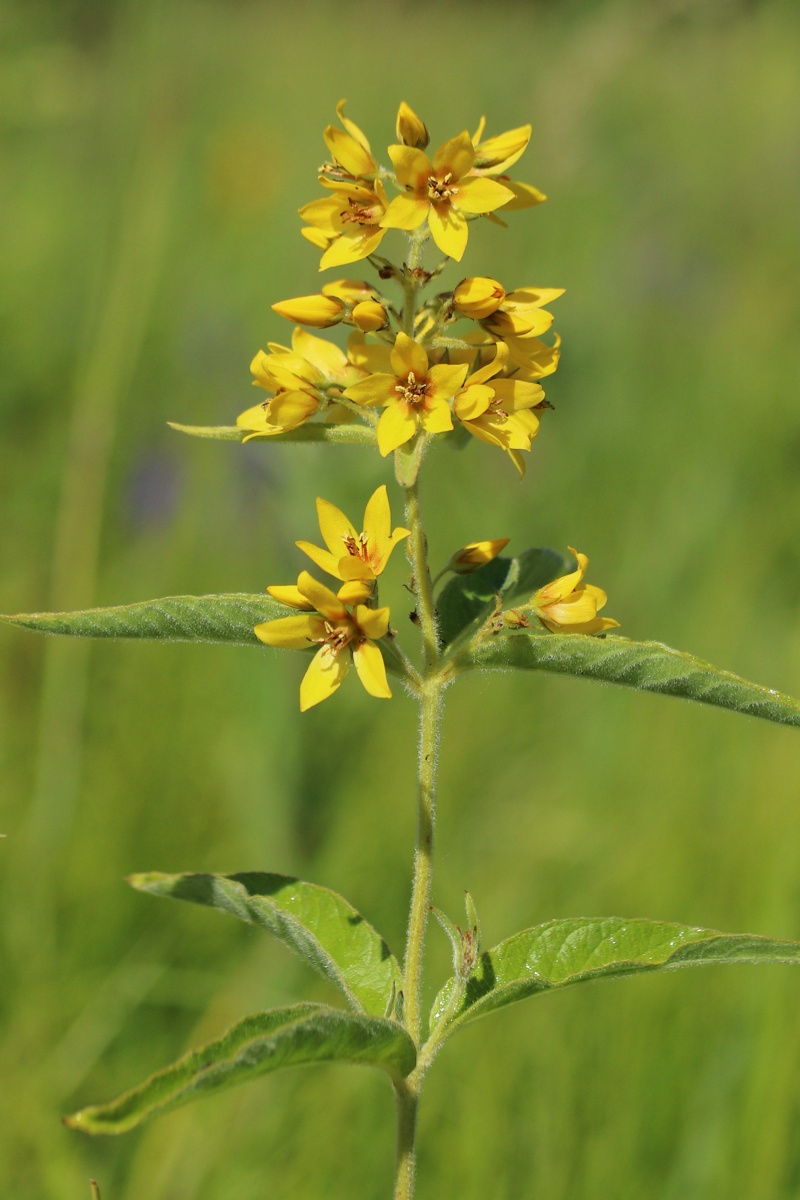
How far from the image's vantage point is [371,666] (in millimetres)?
1390

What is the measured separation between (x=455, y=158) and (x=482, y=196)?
0.06 m

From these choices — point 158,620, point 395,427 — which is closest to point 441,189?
point 395,427

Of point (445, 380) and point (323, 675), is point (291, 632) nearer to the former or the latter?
point (323, 675)

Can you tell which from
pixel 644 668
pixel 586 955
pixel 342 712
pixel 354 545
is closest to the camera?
pixel 644 668

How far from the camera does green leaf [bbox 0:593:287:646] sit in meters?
1.28

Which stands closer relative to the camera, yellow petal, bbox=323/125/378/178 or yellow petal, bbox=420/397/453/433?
yellow petal, bbox=420/397/453/433

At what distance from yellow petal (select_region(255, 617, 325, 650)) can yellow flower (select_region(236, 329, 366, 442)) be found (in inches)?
10.7

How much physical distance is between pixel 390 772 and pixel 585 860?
67 centimetres

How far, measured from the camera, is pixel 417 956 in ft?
4.44

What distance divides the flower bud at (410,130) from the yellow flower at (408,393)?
13.1 inches

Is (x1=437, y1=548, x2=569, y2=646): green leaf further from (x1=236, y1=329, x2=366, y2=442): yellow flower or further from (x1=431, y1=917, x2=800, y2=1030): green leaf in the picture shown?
(x1=431, y1=917, x2=800, y2=1030): green leaf

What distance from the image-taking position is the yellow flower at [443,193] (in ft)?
4.72

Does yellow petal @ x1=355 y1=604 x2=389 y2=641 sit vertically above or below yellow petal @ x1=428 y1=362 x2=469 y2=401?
below

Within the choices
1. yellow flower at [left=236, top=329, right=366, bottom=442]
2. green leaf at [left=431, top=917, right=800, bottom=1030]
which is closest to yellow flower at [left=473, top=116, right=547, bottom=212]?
yellow flower at [left=236, top=329, right=366, bottom=442]
